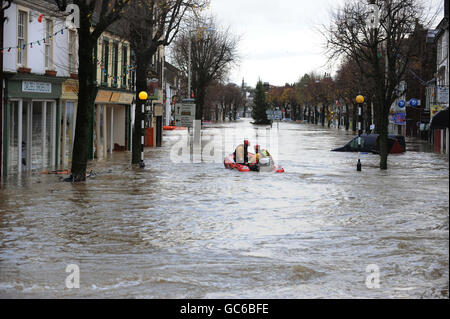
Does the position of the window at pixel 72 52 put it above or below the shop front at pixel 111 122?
above

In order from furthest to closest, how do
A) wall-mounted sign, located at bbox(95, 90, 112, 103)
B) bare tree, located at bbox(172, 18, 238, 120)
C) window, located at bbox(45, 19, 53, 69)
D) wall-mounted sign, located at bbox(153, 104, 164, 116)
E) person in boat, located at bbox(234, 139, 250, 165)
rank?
bare tree, located at bbox(172, 18, 238, 120)
wall-mounted sign, located at bbox(153, 104, 164, 116)
wall-mounted sign, located at bbox(95, 90, 112, 103)
person in boat, located at bbox(234, 139, 250, 165)
window, located at bbox(45, 19, 53, 69)

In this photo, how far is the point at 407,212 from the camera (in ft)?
60.4

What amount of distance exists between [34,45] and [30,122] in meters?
2.86

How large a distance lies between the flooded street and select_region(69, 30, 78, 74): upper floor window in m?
7.03

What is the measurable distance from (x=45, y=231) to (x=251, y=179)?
1257 cm

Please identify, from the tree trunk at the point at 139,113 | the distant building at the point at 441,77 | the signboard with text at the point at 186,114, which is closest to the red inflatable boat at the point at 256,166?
the tree trunk at the point at 139,113

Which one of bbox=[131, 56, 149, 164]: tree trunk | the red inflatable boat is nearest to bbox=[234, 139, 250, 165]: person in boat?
the red inflatable boat

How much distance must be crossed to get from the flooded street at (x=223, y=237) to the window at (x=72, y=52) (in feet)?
23.1

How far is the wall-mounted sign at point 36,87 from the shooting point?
2717 cm

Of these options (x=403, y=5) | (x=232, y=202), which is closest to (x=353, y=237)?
(x=232, y=202)

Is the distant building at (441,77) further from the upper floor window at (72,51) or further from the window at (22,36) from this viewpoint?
the window at (22,36)

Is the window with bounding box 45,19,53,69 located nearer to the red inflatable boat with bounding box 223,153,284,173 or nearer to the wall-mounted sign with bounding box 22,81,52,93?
the wall-mounted sign with bounding box 22,81,52,93

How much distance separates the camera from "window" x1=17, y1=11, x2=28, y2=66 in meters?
26.8

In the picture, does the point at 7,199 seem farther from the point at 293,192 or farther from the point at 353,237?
the point at 353,237
